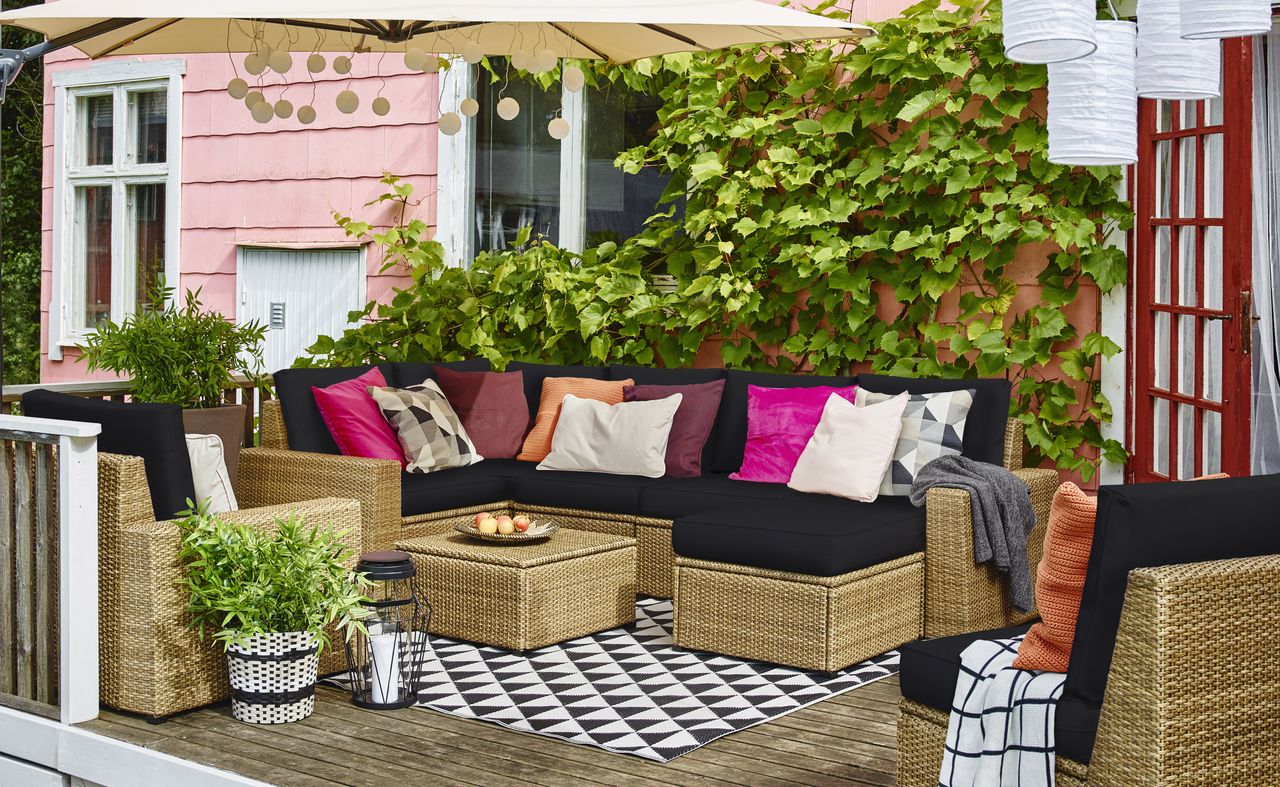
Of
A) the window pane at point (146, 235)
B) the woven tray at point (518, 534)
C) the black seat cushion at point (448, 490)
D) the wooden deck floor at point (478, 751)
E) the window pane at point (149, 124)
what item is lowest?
the wooden deck floor at point (478, 751)

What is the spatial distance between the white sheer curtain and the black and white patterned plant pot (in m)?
3.26

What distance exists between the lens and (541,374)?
20.9 ft

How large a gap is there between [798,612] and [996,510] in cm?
79

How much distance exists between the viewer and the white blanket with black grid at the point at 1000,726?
8.91 ft

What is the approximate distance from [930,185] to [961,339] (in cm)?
63

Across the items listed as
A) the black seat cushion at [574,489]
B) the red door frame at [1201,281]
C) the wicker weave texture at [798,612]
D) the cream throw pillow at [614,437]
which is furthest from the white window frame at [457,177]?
the red door frame at [1201,281]

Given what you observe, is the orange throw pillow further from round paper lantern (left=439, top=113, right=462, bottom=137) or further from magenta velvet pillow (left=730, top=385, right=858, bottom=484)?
round paper lantern (left=439, top=113, right=462, bottom=137)

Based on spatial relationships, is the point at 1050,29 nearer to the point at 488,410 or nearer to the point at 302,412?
the point at 302,412

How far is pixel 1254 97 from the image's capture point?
4.99 meters

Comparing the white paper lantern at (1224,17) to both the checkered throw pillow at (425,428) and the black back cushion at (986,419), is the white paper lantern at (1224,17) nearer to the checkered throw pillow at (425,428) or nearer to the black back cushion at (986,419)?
the black back cushion at (986,419)

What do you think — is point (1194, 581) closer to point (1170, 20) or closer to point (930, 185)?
point (1170, 20)

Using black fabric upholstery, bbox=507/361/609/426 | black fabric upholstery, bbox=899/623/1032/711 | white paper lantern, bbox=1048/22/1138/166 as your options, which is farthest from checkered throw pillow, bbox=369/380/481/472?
white paper lantern, bbox=1048/22/1138/166

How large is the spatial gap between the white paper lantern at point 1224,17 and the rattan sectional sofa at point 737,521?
218cm

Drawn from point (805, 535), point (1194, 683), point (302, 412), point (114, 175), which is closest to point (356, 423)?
point (302, 412)
